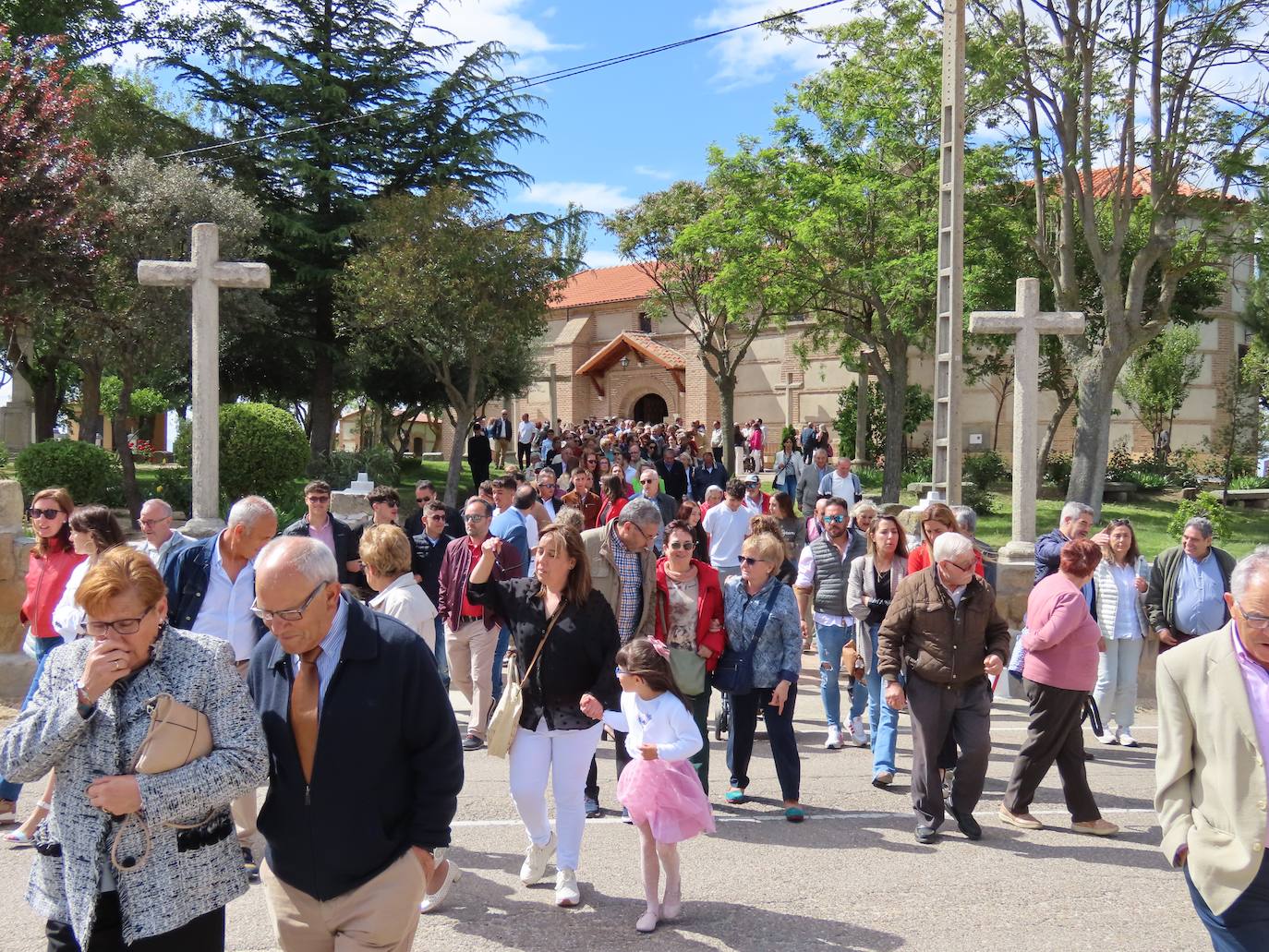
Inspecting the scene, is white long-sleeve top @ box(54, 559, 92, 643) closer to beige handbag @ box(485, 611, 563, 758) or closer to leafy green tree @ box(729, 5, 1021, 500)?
beige handbag @ box(485, 611, 563, 758)

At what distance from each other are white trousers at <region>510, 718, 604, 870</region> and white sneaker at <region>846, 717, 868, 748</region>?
12.3 ft

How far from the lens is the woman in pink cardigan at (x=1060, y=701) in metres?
6.34

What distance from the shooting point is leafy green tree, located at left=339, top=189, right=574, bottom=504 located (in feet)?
65.6

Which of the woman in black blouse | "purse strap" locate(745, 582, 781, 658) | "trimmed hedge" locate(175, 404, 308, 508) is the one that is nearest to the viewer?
the woman in black blouse

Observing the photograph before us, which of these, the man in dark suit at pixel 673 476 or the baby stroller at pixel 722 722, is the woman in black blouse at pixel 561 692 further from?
the man in dark suit at pixel 673 476

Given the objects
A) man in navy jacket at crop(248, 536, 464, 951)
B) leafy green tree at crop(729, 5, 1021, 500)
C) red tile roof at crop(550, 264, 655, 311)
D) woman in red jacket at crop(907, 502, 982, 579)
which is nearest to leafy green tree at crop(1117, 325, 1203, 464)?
leafy green tree at crop(729, 5, 1021, 500)

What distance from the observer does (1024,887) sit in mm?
5469

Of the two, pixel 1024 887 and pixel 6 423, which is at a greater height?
pixel 6 423

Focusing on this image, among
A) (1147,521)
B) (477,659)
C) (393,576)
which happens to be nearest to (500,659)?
(477,659)

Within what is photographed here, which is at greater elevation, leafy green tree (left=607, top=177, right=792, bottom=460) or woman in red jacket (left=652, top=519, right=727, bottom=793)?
leafy green tree (left=607, top=177, right=792, bottom=460)

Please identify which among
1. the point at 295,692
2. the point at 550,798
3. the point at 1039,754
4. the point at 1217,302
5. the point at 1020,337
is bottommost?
the point at 550,798

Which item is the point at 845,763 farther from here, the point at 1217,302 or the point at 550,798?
the point at 1217,302

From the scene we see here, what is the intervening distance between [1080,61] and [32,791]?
19154mm

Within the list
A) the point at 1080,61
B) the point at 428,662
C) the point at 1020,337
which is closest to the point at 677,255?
the point at 1080,61
